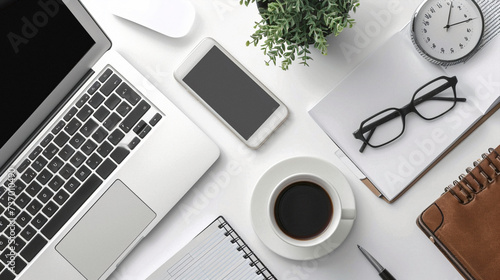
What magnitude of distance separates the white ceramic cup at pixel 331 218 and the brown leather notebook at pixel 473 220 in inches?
5.7

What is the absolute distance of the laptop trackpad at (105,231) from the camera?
97 centimetres

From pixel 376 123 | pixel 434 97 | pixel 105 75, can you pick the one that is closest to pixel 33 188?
pixel 105 75

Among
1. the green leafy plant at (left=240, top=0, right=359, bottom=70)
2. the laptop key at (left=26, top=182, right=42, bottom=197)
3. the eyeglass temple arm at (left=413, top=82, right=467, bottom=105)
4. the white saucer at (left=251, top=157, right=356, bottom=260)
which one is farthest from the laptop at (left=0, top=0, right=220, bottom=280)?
the eyeglass temple arm at (left=413, top=82, right=467, bottom=105)

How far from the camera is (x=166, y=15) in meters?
1.00

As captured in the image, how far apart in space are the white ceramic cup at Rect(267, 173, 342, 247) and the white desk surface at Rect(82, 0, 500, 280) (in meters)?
0.07

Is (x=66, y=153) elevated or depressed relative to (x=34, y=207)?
elevated

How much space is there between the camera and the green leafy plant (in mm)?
839

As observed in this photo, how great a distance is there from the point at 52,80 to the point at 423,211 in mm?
642

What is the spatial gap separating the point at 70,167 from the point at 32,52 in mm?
207

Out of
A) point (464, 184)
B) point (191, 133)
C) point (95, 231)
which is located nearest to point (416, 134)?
point (464, 184)

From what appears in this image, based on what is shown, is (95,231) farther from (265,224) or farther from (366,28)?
(366,28)

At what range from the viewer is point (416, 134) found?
37.6 inches

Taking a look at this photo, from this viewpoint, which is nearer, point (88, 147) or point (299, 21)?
point (299, 21)

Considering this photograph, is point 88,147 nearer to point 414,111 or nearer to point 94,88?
point 94,88
